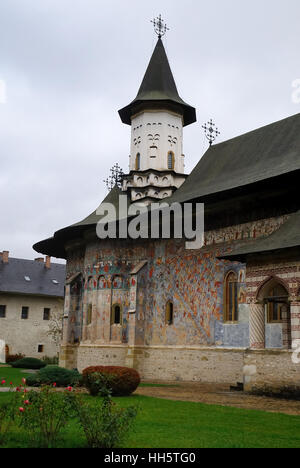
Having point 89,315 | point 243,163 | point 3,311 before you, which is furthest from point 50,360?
point 243,163

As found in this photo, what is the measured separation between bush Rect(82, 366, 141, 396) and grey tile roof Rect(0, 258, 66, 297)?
2719 cm

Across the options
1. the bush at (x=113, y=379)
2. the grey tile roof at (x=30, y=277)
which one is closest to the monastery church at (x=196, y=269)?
the bush at (x=113, y=379)

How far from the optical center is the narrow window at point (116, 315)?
909 inches

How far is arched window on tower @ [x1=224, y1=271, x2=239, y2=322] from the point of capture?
60.9 ft

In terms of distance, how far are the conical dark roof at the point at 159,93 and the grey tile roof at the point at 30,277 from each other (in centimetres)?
1785

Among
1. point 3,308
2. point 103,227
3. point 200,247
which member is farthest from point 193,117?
point 3,308

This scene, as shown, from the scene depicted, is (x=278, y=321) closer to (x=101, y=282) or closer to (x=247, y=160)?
(x=247, y=160)

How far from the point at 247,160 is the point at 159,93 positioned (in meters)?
8.88

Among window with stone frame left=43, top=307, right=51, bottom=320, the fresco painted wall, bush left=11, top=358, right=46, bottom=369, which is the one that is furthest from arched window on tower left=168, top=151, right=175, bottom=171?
window with stone frame left=43, top=307, right=51, bottom=320

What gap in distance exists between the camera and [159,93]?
91.0ft

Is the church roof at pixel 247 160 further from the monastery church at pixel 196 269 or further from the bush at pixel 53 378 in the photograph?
the bush at pixel 53 378

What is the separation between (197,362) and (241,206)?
6.08 m

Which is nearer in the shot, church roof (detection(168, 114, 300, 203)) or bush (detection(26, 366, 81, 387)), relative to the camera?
bush (detection(26, 366, 81, 387))

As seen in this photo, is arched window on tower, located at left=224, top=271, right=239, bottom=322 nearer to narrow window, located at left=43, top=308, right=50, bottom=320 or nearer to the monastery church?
the monastery church
